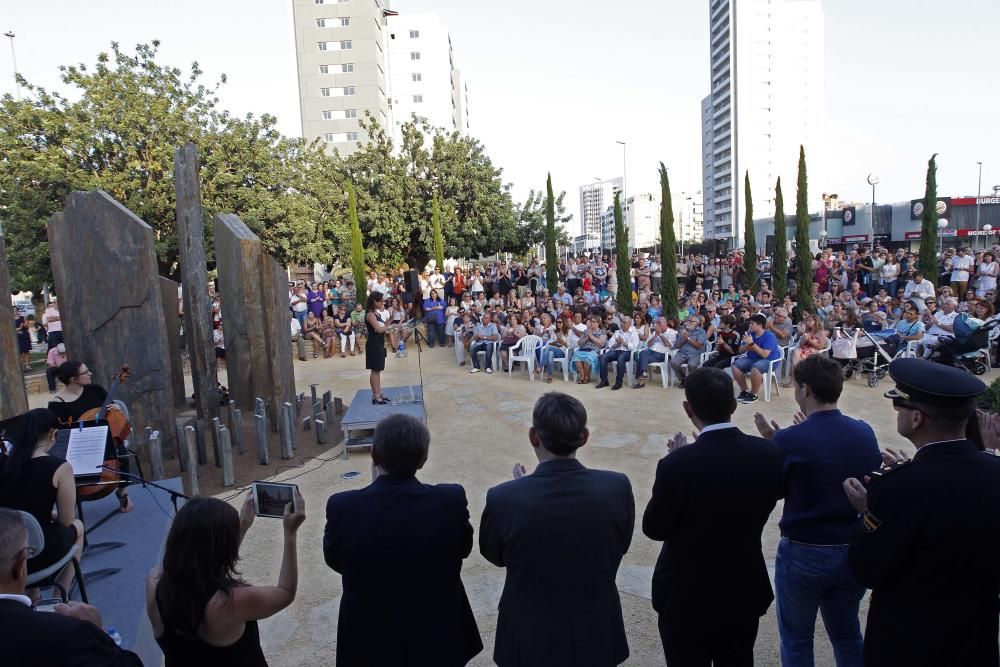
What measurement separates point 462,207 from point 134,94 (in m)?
13.2

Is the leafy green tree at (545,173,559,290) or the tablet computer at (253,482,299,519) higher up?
the leafy green tree at (545,173,559,290)

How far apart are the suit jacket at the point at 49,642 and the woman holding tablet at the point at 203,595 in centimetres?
25

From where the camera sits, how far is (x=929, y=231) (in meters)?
16.9

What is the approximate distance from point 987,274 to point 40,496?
1745 cm

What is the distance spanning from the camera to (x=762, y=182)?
102562 millimetres

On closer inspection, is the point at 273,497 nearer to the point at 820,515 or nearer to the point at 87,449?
the point at 820,515

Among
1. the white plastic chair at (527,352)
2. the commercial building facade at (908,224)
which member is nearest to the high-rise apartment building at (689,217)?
the commercial building facade at (908,224)

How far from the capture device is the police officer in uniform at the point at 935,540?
79.1 inches

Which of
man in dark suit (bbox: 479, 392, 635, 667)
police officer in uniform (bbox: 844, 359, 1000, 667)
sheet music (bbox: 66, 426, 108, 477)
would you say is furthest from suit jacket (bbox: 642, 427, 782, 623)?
sheet music (bbox: 66, 426, 108, 477)

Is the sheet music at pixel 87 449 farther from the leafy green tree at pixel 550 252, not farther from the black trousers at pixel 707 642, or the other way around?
the leafy green tree at pixel 550 252

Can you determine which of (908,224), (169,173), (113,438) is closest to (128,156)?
(169,173)

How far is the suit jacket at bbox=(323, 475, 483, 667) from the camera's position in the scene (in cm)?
230

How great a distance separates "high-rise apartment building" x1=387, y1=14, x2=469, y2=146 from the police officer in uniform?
69479 millimetres

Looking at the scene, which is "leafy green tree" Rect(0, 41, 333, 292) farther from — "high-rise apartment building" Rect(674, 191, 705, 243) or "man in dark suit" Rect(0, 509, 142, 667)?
"high-rise apartment building" Rect(674, 191, 705, 243)
